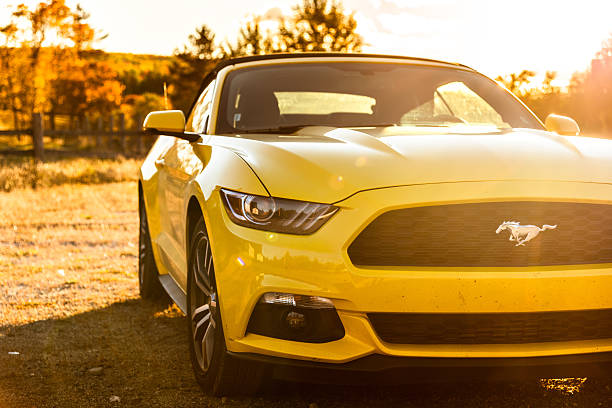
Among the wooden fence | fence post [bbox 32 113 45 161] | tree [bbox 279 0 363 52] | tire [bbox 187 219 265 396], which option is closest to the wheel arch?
tire [bbox 187 219 265 396]

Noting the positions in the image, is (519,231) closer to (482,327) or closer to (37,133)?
(482,327)

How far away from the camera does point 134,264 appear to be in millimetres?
8234

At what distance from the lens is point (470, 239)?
3.11 m

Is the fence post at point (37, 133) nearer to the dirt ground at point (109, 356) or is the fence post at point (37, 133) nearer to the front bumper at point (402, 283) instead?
the dirt ground at point (109, 356)

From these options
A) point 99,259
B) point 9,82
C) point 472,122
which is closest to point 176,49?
point 9,82

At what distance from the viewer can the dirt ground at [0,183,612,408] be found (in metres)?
3.72

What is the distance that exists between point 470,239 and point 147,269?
11.8ft

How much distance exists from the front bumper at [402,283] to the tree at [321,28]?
128ft

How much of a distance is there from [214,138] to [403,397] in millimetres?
1644

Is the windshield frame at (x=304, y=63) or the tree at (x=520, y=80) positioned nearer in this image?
the windshield frame at (x=304, y=63)

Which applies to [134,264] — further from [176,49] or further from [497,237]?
[176,49]

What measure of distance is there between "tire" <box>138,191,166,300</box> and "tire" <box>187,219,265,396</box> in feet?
6.72

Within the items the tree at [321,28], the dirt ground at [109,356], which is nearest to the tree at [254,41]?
the tree at [321,28]

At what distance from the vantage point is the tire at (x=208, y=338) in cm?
353
